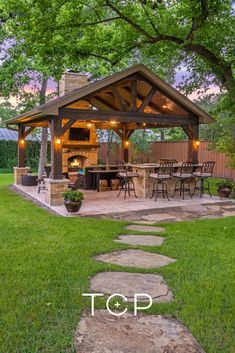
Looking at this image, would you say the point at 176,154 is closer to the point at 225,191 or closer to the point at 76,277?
the point at 225,191

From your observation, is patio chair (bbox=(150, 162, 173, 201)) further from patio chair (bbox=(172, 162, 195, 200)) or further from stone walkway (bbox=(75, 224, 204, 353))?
stone walkway (bbox=(75, 224, 204, 353))

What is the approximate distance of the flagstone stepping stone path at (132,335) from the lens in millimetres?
2703

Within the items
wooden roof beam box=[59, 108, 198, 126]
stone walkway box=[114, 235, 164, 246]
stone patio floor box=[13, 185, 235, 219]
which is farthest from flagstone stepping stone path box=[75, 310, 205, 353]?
wooden roof beam box=[59, 108, 198, 126]

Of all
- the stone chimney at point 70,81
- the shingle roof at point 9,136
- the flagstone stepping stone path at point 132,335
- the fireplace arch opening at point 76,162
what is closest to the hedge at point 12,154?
the shingle roof at point 9,136

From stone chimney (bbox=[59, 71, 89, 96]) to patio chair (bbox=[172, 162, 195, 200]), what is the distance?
6.32m

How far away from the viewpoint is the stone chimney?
555 inches

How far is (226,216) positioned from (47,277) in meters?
5.17

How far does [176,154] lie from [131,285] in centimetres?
1583

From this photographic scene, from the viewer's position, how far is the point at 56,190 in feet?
29.5

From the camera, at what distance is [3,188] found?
13211 millimetres

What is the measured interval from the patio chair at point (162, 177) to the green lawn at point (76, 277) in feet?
9.42

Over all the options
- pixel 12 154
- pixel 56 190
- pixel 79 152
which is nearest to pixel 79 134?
pixel 79 152

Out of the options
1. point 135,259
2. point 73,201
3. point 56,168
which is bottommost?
point 135,259

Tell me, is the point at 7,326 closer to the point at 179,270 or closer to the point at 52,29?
the point at 179,270
